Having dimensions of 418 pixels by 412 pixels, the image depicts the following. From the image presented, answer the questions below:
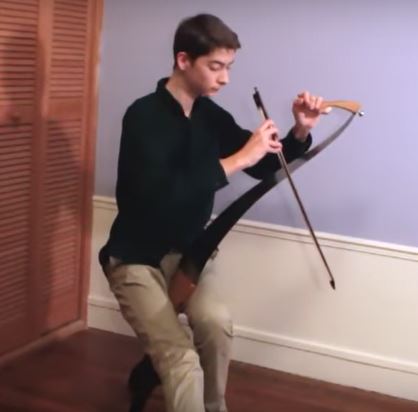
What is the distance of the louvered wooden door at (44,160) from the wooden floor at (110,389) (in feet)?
0.54

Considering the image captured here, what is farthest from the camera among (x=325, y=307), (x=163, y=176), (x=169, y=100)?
(x=325, y=307)

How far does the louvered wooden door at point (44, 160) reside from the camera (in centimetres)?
273

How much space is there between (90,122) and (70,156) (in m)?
0.17

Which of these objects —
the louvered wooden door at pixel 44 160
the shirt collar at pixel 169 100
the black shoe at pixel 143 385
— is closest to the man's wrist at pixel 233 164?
the shirt collar at pixel 169 100

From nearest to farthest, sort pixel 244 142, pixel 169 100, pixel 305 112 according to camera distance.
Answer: pixel 169 100
pixel 305 112
pixel 244 142

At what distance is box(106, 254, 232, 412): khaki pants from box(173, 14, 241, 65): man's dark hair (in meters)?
0.60

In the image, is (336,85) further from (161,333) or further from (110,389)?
(110,389)

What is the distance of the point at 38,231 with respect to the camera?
2.97 metres

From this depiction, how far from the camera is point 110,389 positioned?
276cm

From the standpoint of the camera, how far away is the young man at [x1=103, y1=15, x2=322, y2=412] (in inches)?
83.7

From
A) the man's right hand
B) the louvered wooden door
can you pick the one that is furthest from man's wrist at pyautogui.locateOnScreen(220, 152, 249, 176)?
the louvered wooden door

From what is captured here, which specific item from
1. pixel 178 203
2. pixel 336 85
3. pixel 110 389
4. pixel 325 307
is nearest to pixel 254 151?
pixel 178 203

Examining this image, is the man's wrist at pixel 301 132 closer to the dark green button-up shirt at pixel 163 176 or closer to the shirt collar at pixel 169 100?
the dark green button-up shirt at pixel 163 176

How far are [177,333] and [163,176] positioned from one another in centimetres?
44
